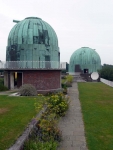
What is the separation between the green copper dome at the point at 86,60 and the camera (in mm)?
46625

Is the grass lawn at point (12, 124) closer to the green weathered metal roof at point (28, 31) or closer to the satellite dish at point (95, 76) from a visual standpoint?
the green weathered metal roof at point (28, 31)

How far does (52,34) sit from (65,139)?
15493mm

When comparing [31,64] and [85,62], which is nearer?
[31,64]

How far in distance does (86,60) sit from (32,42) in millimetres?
29137

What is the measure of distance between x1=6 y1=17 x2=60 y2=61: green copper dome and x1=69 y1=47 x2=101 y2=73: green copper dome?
89.0 feet

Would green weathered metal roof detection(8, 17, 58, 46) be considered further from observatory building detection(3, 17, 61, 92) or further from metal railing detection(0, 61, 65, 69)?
metal railing detection(0, 61, 65, 69)

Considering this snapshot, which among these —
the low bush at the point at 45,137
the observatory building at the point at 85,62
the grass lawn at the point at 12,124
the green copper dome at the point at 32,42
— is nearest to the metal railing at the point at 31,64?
the green copper dome at the point at 32,42

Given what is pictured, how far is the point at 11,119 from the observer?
27.2 ft

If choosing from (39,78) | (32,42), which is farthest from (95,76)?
(39,78)

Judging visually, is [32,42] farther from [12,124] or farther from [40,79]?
[12,124]

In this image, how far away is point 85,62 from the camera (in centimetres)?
4678

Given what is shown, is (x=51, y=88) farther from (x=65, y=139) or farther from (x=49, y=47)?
(x=65, y=139)

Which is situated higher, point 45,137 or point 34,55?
point 34,55

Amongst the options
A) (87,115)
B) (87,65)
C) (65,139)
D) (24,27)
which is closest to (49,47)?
(24,27)
